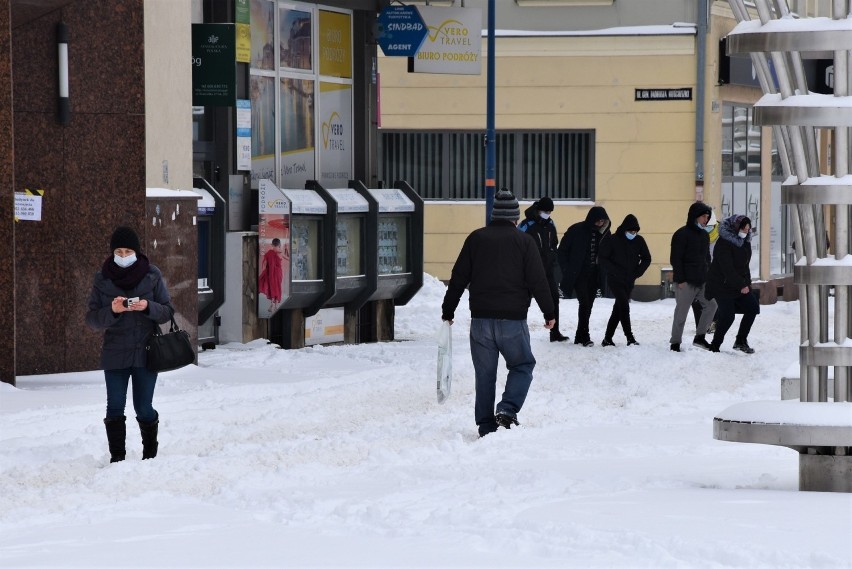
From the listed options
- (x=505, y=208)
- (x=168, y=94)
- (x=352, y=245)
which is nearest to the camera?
(x=505, y=208)

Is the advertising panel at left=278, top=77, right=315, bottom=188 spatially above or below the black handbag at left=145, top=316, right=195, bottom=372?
above

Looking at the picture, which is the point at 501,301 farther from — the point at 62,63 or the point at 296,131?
the point at 296,131

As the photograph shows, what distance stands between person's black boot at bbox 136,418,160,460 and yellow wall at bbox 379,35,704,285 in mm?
18371

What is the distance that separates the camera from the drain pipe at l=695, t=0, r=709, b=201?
27047mm

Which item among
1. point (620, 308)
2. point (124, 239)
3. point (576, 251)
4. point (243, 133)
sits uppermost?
point (243, 133)

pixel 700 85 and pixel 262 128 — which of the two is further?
pixel 700 85

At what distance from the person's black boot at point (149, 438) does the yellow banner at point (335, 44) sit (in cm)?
973

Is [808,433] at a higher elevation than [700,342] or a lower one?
higher

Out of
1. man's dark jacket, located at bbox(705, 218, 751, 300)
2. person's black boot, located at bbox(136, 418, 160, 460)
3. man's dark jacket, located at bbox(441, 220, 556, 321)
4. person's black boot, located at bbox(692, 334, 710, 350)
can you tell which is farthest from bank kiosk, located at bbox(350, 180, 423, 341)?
Answer: person's black boot, located at bbox(136, 418, 160, 460)

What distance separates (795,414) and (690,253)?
9929mm

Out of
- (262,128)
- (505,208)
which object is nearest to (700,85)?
(262,128)

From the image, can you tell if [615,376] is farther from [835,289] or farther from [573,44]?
[573,44]

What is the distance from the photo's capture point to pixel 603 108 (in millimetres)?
27750

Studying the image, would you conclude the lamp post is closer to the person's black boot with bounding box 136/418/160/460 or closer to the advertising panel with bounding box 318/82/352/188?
the person's black boot with bounding box 136/418/160/460
